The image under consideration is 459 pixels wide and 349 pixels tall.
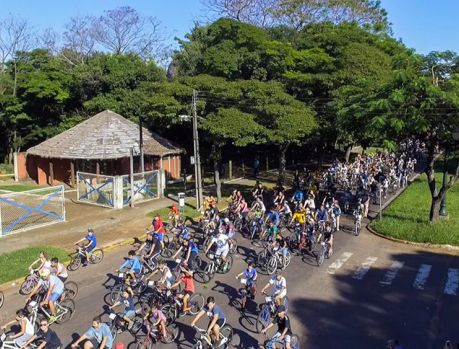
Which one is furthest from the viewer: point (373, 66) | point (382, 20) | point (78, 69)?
point (382, 20)

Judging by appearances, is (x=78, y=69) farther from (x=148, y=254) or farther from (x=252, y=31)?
(x=148, y=254)

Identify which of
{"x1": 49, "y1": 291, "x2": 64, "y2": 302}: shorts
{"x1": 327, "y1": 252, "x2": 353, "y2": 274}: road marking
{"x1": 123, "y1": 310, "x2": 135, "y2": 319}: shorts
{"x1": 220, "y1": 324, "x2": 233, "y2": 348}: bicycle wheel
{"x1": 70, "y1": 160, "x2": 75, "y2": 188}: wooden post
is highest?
{"x1": 70, "y1": 160, "x2": 75, "y2": 188}: wooden post

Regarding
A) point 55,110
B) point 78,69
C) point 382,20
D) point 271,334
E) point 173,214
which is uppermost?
point 382,20

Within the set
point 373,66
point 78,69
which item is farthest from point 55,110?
point 373,66

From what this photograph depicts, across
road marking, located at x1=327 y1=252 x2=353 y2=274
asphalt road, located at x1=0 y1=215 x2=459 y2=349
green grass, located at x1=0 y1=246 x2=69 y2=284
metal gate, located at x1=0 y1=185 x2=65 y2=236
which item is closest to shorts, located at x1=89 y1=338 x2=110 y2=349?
asphalt road, located at x1=0 y1=215 x2=459 y2=349

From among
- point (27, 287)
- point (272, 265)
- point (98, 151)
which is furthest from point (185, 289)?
point (98, 151)

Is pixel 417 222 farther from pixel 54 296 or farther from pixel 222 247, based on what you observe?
pixel 54 296

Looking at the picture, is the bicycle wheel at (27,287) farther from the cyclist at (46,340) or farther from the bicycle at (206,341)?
the bicycle at (206,341)

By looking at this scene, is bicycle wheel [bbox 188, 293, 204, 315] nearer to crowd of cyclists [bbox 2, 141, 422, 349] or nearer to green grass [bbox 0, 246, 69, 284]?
crowd of cyclists [bbox 2, 141, 422, 349]
